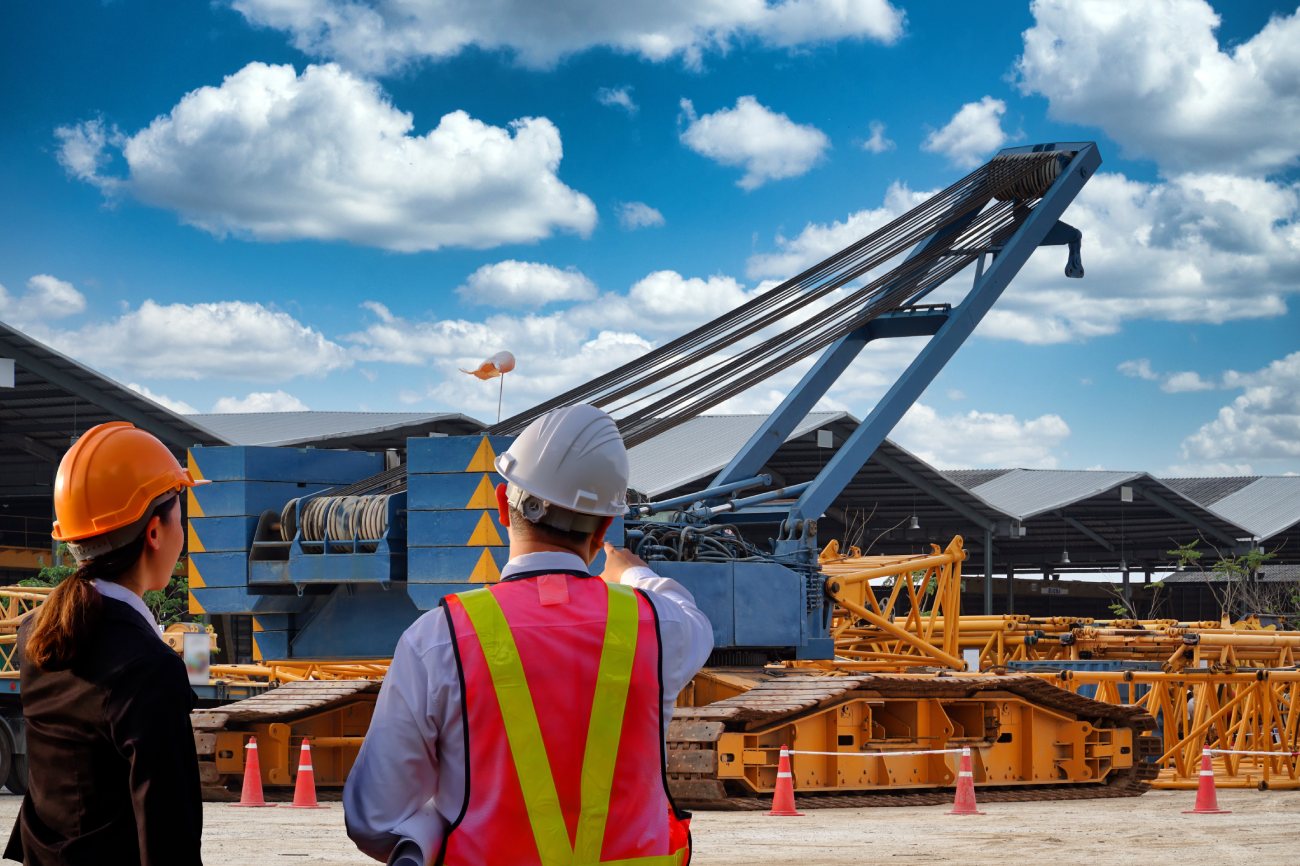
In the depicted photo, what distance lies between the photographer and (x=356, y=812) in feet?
10.7

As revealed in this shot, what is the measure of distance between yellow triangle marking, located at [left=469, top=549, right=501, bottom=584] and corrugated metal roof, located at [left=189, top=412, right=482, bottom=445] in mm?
24549

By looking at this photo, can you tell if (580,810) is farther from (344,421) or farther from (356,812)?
(344,421)

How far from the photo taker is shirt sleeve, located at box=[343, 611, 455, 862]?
324 centimetres

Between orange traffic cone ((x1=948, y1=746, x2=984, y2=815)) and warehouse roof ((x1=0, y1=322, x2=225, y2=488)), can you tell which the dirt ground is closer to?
orange traffic cone ((x1=948, y1=746, x2=984, y2=815))

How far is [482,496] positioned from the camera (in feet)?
45.4

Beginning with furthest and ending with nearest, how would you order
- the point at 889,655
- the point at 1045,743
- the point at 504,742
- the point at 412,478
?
the point at 889,655 → the point at 1045,743 → the point at 412,478 → the point at 504,742

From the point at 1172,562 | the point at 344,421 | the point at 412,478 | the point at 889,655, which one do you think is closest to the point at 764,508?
the point at 889,655

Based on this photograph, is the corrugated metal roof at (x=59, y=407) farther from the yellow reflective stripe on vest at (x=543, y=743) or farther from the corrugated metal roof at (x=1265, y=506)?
the corrugated metal roof at (x=1265, y=506)

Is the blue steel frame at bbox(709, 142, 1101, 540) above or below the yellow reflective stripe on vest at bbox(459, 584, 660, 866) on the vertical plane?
above

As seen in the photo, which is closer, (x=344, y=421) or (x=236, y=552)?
(x=236, y=552)

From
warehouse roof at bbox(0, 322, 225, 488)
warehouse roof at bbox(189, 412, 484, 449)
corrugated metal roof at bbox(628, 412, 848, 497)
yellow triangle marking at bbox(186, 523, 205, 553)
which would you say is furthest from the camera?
corrugated metal roof at bbox(628, 412, 848, 497)

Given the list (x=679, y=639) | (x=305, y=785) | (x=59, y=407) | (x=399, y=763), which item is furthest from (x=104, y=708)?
(x=59, y=407)

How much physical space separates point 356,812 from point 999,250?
1771 cm

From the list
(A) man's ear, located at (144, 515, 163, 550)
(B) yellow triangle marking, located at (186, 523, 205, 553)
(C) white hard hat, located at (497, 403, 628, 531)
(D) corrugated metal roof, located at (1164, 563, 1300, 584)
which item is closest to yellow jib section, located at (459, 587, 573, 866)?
(C) white hard hat, located at (497, 403, 628, 531)
